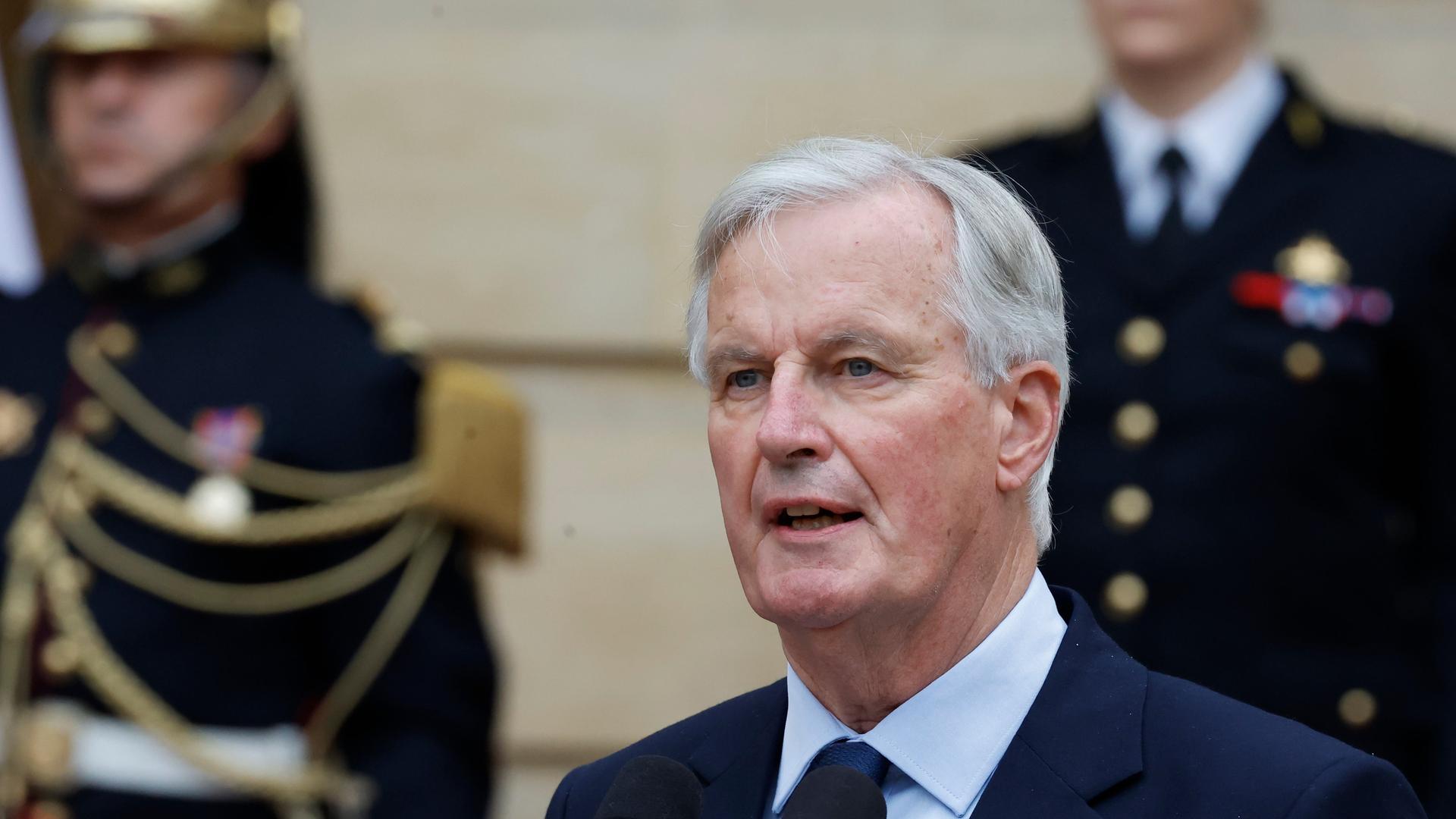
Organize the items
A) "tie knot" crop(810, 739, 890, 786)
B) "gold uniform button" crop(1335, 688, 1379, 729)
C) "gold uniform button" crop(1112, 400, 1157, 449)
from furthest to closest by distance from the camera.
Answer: "gold uniform button" crop(1112, 400, 1157, 449), "gold uniform button" crop(1335, 688, 1379, 729), "tie knot" crop(810, 739, 890, 786)

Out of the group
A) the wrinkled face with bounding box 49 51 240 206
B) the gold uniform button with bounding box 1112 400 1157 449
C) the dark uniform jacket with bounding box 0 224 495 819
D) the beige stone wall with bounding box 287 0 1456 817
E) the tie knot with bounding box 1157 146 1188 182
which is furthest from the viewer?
the beige stone wall with bounding box 287 0 1456 817

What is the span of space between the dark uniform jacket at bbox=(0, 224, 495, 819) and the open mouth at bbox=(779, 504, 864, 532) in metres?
1.93

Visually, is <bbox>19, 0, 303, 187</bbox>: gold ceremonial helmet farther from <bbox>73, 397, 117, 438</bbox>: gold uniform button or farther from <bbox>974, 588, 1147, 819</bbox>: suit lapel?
<bbox>974, 588, 1147, 819</bbox>: suit lapel

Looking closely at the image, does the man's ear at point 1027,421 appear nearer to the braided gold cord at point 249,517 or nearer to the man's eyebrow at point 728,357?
the man's eyebrow at point 728,357

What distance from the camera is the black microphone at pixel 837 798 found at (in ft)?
6.97

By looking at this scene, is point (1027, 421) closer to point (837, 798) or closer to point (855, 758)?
point (855, 758)

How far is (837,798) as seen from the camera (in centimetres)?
214

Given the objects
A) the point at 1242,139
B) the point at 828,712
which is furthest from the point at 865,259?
the point at 1242,139

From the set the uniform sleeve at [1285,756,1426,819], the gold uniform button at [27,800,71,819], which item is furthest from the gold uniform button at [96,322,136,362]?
the uniform sleeve at [1285,756,1426,819]

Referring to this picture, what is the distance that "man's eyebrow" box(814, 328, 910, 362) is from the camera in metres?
2.59

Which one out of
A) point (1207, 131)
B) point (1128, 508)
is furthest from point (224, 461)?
point (1207, 131)

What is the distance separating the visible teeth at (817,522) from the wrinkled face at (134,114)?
2351 millimetres

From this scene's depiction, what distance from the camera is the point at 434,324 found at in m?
6.05

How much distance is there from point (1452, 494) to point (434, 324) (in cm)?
288
